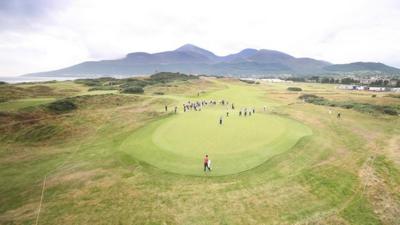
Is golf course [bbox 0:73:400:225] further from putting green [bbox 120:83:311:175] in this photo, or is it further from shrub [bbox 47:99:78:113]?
shrub [bbox 47:99:78:113]

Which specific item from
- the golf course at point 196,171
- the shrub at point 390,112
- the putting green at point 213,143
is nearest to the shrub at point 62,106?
the golf course at point 196,171

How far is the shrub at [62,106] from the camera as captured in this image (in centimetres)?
4635

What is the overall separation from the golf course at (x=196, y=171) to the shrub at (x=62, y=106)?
5078 millimetres

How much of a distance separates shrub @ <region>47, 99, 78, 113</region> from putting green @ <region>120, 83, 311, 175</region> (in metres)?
19.1

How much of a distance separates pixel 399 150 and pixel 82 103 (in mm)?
50584

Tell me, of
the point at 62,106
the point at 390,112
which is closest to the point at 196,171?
the point at 62,106

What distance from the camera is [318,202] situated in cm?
1914

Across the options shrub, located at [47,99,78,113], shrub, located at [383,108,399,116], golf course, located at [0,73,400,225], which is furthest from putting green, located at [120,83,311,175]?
shrub, located at [383,108,399,116]

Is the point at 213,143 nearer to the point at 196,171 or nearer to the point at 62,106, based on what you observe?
the point at 196,171

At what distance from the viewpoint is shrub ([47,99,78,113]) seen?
4635 centimetres

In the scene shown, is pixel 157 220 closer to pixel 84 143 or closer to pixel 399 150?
pixel 84 143

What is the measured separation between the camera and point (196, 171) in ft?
72.9

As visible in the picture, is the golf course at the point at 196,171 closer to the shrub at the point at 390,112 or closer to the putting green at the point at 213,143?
the putting green at the point at 213,143

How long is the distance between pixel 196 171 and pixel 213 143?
650 centimetres
